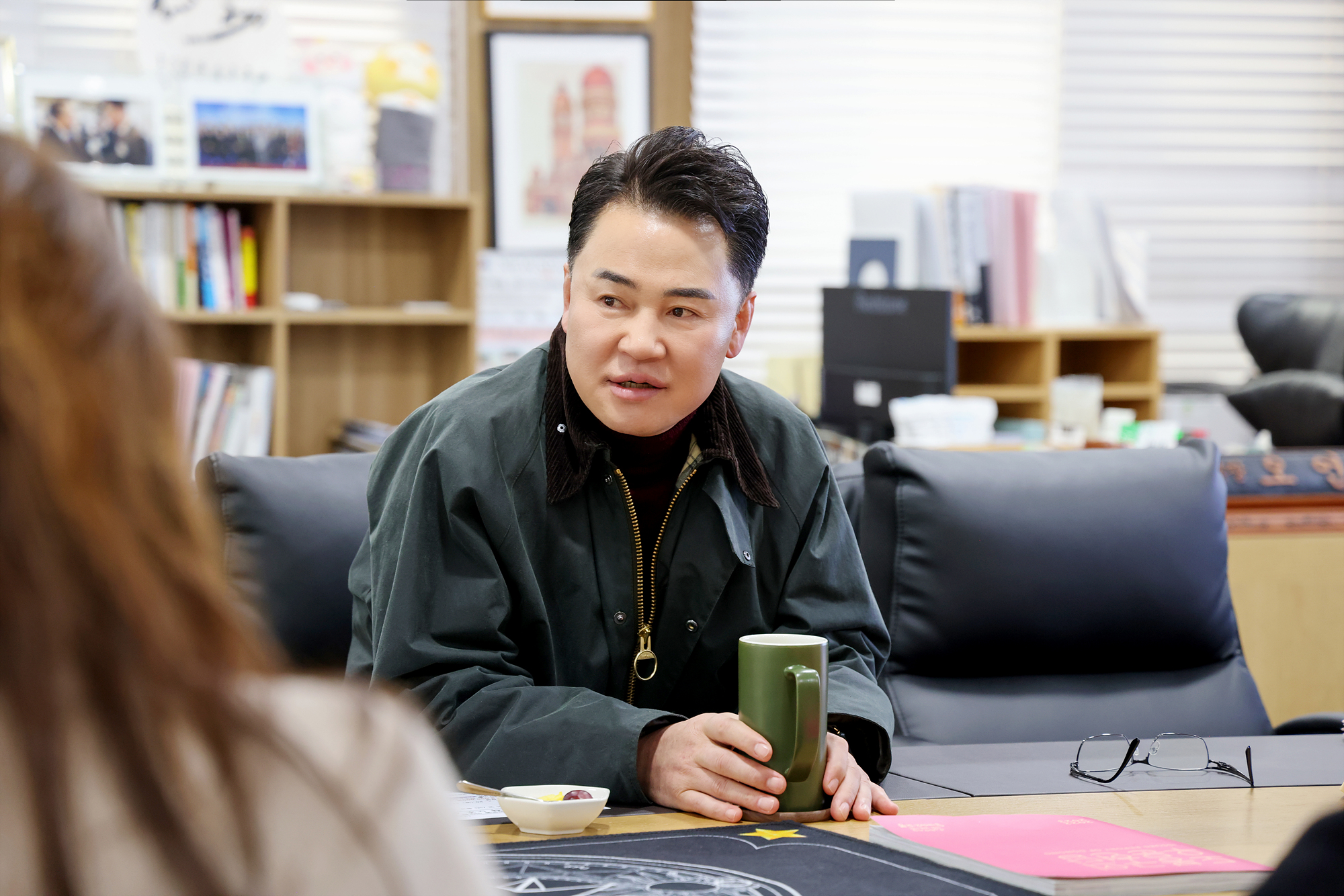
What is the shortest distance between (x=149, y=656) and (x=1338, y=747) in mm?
1430

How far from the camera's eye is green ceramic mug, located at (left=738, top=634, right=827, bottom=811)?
45.1 inches

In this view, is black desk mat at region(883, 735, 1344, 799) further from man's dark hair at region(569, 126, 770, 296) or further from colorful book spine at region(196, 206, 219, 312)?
colorful book spine at region(196, 206, 219, 312)

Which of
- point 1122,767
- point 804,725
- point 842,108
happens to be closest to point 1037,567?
point 1122,767

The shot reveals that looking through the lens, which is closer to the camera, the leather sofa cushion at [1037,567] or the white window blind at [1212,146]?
the leather sofa cushion at [1037,567]

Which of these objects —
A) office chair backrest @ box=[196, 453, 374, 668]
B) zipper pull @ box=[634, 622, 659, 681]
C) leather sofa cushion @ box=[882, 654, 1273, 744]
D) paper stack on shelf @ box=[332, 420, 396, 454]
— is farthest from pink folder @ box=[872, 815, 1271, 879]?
paper stack on shelf @ box=[332, 420, 396, 454]

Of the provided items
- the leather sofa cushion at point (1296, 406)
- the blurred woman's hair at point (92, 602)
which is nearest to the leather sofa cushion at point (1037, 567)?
the blurred woman's hair at point (92, 602)

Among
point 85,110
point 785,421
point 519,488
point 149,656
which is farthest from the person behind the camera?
point 85,110

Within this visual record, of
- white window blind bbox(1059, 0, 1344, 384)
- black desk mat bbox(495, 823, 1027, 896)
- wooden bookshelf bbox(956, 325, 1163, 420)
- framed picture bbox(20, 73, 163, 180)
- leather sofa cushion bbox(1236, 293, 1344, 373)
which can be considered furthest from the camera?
white window blind bbox(1059, 0, 1344, 384)

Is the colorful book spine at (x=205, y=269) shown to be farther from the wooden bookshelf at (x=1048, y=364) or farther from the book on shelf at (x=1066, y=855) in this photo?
the book on shelf at (x=1066, y=855)

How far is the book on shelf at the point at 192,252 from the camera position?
11.6 ft

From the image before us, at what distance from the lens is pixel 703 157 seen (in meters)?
1.50

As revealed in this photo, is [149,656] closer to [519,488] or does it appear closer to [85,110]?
[519,488]

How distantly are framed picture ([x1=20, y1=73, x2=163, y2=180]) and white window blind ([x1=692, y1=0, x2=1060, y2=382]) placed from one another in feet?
5.57

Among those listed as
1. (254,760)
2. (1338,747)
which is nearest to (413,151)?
(1338,747)
